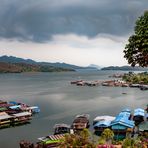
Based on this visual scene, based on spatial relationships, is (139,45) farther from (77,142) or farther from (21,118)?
(21,118)

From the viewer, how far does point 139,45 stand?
34469mm

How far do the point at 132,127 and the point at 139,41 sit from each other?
44.1m

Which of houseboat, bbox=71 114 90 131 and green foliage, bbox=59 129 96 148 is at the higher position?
green foliage, bbox=59 129 96 148

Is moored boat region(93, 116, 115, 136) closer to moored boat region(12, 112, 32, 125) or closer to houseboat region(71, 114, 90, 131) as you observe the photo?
houseboat region(71, 114, 90, 131)

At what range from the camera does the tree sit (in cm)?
3416

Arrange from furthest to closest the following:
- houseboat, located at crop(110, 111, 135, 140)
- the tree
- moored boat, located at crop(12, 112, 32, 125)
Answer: moored boat, located at crop(12, 112, 32, 125)
houseboat, located at crop(110, 111, 135, 140)
the tree

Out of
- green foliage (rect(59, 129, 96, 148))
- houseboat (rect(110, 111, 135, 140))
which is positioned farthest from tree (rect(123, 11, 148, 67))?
houseboat (rect(110, 111, 135, 140))

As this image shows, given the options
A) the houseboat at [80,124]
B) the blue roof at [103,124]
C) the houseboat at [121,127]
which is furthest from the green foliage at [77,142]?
the houseboat at [80,124]

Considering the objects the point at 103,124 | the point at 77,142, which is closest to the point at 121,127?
the point at 103,124

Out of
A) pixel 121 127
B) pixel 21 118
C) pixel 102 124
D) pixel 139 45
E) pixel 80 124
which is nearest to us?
pixel 139 45

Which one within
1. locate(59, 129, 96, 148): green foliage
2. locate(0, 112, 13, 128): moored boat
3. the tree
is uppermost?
the tree

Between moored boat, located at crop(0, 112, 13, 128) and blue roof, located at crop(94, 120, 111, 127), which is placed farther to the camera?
moored boat, located at crop(0, 112, 13, 128)

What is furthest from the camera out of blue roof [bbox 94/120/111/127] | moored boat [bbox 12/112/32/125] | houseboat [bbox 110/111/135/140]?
moored boat [bbox 12/112/32/125]

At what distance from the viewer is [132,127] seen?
246ft
